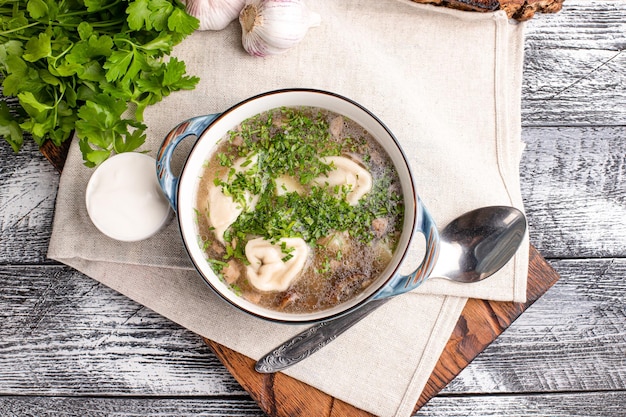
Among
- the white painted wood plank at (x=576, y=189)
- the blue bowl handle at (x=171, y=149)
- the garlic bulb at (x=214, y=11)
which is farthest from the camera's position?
the white painted wood plank at (x=576, y=189)

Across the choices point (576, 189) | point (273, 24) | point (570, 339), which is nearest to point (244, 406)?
point (570, 339)

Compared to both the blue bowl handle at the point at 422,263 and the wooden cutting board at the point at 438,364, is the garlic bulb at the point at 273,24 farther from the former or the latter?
the wooden cutting board at the point at 438,364

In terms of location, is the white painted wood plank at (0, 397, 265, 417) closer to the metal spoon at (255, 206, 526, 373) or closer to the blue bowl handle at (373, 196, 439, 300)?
the metal spoon at (255, 206, 526, 373)

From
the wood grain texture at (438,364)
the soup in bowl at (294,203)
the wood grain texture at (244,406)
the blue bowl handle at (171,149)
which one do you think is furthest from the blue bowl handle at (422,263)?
the wood grain texture at (244,406)

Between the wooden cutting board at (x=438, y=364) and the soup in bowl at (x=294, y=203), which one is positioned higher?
the soup in bowl at (x=294, y=203)

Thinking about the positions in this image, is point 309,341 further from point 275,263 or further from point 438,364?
point 438,364

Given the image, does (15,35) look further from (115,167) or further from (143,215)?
(143,215)

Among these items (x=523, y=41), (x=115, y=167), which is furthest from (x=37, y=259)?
(x=523, y=41)

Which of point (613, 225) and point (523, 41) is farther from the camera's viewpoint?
point (613, 225)
